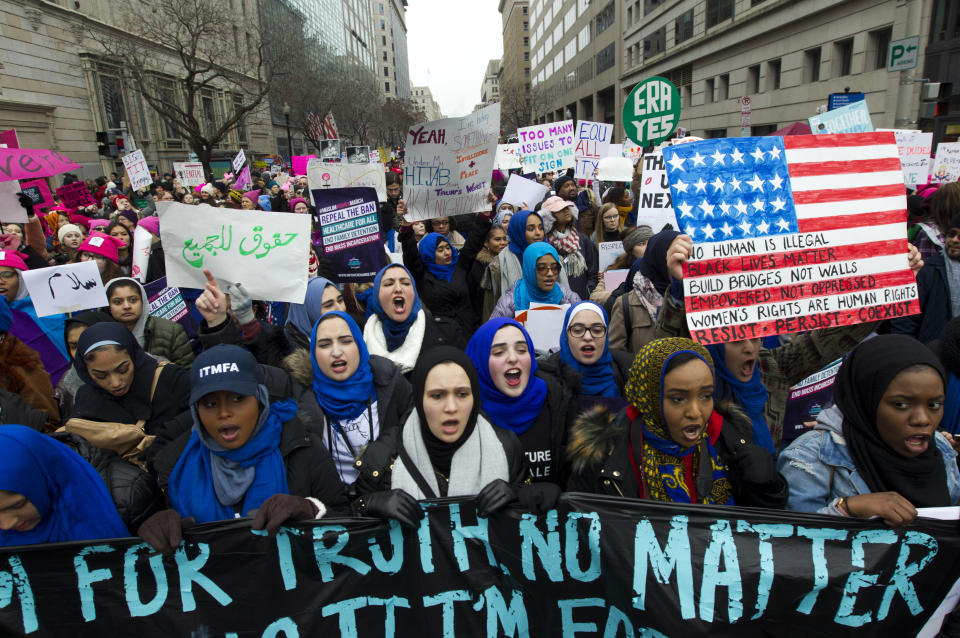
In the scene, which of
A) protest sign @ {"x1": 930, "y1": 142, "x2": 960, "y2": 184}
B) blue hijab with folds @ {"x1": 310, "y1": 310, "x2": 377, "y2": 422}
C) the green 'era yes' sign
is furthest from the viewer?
protest sign @ {"x1": 930, "y1": 142, "x2": 960, "y2": 184}

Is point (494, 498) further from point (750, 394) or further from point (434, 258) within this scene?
point (434, 258)

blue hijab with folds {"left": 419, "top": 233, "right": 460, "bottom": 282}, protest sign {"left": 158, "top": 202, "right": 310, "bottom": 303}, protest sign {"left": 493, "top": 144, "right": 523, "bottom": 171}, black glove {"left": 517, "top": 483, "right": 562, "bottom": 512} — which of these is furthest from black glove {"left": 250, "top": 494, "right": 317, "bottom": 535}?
protest sign {"left": 493, "top": 144, "right": 523, "bottom": 171}

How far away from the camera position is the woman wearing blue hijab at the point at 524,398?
2.63 m

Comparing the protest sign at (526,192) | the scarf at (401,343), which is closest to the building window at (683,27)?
the protest sign at (526,192)

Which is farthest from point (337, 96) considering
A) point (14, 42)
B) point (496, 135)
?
point (496, 135)

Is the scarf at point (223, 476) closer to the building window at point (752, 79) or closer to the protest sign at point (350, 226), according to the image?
the protest sign at point (350, 226)

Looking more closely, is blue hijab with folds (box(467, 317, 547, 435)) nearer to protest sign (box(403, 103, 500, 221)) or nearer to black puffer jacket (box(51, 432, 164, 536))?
black puffer jacket (box(51, 432, 164, 536))

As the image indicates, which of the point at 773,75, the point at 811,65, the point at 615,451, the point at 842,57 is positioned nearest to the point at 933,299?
the point at 615,451

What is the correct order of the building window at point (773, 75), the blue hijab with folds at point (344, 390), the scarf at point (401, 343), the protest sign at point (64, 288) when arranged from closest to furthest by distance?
the blue hijab with folds at point (344, 390) < the scarf at point (401, 343) < the protest sign at point (64, 288) < the building window at point (773, 75)

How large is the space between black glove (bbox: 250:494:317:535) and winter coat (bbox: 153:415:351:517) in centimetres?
31

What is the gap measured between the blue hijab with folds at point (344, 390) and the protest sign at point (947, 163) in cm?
930

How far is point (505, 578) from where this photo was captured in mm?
1982

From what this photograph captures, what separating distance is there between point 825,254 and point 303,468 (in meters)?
2.60

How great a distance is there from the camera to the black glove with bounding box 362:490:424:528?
6.07 feet
